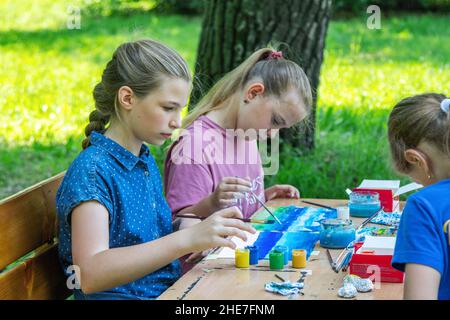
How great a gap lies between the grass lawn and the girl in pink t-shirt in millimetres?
413

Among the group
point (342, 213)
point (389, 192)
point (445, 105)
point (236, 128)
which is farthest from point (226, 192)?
point (445, 105)

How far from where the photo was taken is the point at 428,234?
1926 millimetres

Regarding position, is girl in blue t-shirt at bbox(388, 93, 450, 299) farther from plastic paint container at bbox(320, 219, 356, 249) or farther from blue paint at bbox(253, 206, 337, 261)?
blue paint at bbox(253, 206, 337, 261)

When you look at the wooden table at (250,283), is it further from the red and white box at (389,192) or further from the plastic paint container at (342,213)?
the red and white box at (389,192)

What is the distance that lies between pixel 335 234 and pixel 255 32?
267 cm

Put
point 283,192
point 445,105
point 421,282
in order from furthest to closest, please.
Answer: point 283,192 → point 445,105 → point 421,282

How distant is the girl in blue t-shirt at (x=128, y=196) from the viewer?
2.28 metres

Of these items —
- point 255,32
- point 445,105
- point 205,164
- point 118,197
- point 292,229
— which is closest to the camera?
point 445,105

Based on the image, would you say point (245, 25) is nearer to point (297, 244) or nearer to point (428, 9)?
point (297, 244)

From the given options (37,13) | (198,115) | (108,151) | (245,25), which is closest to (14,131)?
(245,25)

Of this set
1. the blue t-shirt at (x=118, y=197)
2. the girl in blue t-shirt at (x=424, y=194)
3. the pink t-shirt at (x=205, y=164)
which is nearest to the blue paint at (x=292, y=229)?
the pink t-shirt at (x=205, y=164)

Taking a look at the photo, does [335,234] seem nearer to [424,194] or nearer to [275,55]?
[424,194]

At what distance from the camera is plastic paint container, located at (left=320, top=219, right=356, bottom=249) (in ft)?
8.25

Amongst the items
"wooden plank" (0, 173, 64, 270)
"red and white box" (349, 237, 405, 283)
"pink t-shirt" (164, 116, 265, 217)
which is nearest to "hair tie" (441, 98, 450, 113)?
"red and white box" (349, 237, 405, 283)
